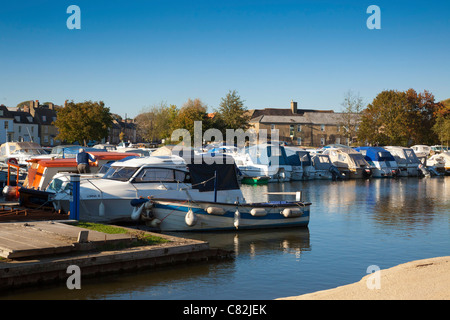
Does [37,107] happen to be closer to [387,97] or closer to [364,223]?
[387,97]

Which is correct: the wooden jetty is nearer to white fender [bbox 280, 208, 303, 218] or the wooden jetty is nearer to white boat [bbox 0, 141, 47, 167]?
white fender [bbox 280, 208, 303, 218]

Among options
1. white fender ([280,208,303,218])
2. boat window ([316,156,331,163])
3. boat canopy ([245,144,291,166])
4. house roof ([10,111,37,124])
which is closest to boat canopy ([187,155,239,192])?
white fender ([280,208,303,218])

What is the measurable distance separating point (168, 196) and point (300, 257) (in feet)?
21.1

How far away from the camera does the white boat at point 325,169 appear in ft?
161

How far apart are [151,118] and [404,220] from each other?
295 feet

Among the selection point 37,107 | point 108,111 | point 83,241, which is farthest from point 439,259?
point 37,107

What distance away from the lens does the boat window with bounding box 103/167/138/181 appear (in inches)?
816

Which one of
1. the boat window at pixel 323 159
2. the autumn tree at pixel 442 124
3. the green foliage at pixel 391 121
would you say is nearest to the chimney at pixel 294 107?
the green foliage at pixel 391 121

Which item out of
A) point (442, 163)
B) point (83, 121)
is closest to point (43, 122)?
point (83, 121)

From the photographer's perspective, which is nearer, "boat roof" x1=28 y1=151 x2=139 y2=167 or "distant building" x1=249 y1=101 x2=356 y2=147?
"boat roof" x1=28 y1=151 x2=139 y2=167

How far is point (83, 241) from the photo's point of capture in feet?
42.4

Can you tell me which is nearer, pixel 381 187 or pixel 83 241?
pixel 83 241

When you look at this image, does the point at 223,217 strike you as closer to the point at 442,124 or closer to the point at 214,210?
the point at 214,210

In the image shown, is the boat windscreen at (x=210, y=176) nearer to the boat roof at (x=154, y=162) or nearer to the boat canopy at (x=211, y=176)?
the boat canopy at (x=211, y=176)
